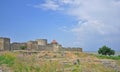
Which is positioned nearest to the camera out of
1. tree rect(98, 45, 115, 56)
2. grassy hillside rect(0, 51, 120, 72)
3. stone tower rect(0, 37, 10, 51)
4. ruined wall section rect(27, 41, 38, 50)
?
grassy hillside rect(0, 51, 120, 72)

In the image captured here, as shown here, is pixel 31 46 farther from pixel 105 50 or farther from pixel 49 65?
pixel 49 65

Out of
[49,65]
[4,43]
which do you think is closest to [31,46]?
[4,43]

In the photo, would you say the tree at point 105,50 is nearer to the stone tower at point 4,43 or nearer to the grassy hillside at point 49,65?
the stone tower at point 4,43

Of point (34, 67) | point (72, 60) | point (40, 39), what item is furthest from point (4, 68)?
point (40, 39)

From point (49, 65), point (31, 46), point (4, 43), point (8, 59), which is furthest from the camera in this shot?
point (31, 46)

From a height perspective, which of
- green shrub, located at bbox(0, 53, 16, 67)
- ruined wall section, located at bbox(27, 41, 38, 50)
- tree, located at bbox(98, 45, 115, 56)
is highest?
ruined wall section, located at bbox(27, 41, 38, 50)

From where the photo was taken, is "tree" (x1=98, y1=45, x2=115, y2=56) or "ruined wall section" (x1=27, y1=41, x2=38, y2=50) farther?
"ruined wall section" (x1=27, y1=41, x2=38, y2=50)

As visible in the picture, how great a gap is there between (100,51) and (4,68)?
2830 cm

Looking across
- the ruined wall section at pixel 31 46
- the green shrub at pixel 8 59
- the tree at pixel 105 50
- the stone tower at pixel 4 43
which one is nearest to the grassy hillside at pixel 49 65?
the green shrub at pixel 8 59

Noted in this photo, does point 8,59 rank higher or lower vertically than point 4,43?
lower

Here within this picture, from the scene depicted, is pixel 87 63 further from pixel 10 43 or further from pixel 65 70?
pixel 10 43

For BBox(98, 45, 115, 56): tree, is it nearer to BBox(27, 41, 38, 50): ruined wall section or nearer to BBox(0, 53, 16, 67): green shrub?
BBox(27, 41, 38, 50): ruined wall section

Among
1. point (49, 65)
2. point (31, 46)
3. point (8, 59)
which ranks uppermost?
point (31, 46)

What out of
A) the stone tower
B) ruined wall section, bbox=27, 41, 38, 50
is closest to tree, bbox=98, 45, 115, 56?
ruined wall section, bbox=27, 41, 38, 50
